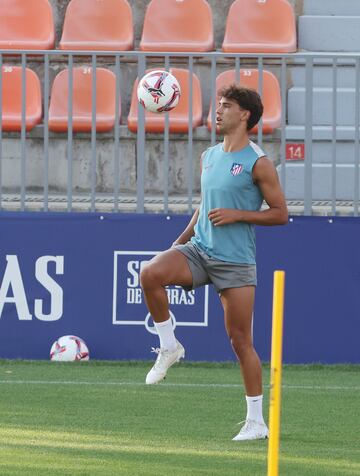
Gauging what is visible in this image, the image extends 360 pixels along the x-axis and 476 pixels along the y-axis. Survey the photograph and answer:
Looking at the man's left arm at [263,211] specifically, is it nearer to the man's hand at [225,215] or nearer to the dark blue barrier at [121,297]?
the man's hand at [225,215]

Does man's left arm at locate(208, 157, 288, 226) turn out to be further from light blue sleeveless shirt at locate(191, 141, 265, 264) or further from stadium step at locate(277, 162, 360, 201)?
stadium step at locate(277, 162, 360, 201)

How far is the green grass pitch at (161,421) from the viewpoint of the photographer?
626cm

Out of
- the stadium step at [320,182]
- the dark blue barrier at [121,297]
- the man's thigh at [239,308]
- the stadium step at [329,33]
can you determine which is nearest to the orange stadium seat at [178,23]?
the stadium step at [329,33]

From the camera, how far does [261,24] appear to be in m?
13.8

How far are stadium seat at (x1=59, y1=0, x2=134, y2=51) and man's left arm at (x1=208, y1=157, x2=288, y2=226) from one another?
22.4 feet

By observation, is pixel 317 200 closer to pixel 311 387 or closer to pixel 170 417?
pixel 311 387

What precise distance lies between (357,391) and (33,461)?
361 cm

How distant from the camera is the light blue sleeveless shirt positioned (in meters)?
7.22

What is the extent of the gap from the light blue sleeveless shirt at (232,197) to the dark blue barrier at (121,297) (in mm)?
3348

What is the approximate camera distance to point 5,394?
8.80 meters

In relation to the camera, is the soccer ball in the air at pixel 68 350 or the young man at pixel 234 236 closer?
the young man at pixel 234 236

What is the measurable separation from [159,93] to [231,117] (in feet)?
6.58

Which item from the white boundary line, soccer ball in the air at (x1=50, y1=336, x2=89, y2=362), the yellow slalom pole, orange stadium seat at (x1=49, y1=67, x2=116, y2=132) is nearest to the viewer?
the yellow slalom pole

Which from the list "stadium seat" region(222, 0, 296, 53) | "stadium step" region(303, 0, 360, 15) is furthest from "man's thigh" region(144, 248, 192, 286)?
"stadium step" region(303, 0, 360, 15)
